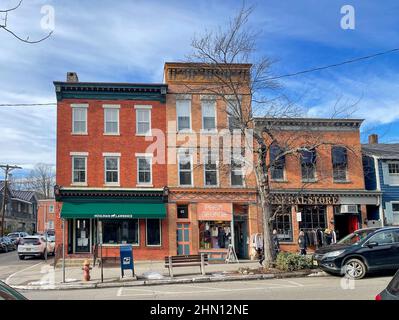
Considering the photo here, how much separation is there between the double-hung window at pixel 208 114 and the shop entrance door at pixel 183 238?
20.2ft

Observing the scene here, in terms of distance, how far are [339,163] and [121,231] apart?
46.7 ft

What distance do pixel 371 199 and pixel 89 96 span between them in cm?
1864

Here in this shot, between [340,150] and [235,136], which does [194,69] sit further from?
[340,150]

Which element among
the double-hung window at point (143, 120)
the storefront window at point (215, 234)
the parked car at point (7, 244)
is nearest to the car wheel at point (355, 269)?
the storefront window at point (215, 234)

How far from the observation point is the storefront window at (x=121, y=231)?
26.5 metres

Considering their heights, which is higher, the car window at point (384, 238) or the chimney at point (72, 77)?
the chimney at point (72, 77)

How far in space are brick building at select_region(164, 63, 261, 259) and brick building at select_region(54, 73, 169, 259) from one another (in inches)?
33.0

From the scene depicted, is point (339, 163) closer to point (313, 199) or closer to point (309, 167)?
point (309, 167)

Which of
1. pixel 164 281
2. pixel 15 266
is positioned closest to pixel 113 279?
pixel 164 281

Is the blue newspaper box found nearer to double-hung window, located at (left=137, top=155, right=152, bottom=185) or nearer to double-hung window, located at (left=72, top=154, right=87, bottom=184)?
double-hung window, located at (left=137, top=155, right=152, bottom=185)

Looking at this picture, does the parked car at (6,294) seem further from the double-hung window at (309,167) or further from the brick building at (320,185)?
the double-hung window at (309,167)

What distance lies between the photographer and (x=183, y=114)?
27672 millimetres
